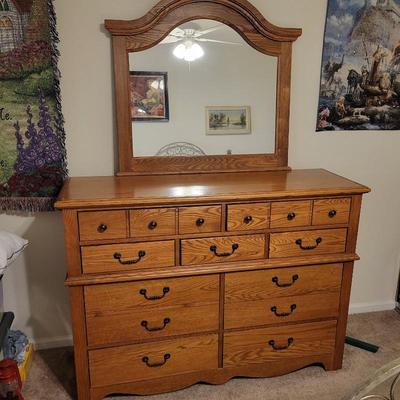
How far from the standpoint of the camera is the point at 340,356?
2.01m

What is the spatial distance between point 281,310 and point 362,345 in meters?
0.67

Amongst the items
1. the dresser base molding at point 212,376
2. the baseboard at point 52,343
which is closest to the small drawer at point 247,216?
the dresser base molding at point 212,376

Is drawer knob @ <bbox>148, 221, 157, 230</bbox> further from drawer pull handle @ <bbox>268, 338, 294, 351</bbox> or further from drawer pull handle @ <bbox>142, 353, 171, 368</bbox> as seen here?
drawer pull handle @ <bbox>268, 338, 294, 351</bbox>

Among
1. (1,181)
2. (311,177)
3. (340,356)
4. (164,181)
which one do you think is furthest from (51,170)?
(340,356)

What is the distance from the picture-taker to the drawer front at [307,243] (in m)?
1.77

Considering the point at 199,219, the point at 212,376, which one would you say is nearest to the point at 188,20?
the point at 199,219

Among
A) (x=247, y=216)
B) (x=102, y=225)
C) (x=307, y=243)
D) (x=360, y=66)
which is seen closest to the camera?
(x=102, y=225)

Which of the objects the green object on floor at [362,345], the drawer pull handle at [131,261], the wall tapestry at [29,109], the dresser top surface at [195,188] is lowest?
the green object on floor at [362,345]

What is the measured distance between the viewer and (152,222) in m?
1.61

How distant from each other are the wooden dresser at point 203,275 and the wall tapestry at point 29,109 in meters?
0.22

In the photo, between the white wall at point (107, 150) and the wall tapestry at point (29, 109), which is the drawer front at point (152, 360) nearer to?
the white wall at point (107, 150)

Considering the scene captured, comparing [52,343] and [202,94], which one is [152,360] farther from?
[202,94]

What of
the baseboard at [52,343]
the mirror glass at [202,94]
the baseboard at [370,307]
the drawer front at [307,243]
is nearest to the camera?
the drawer front at [307,243]

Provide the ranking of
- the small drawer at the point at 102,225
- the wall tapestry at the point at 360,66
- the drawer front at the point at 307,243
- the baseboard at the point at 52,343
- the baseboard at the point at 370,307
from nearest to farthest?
the small drawer at the point at 102,225 → the drawer front at the point at 307,243 → the wall tapestry at the point at 360,66 → the baseboard at the point at 52,343 → the baseboard at the point at 370,307
